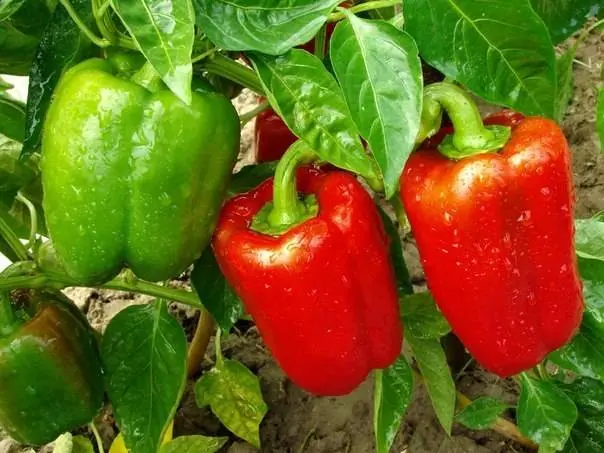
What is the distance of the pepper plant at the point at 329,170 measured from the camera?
0.90 metres

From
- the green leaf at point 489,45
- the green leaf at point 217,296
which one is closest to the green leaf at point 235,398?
the green leaf at point 217,296

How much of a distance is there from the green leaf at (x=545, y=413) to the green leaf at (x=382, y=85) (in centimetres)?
60

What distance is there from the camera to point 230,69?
3.50 feet

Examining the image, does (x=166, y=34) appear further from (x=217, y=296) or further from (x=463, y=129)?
(x=217, y=296)

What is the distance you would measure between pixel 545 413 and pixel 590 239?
10.2 inches

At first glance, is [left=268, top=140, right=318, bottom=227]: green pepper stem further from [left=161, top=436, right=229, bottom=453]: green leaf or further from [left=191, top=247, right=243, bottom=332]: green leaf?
[left=161, top=436, right=229, bottom=453]: green leaf

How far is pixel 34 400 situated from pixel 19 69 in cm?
52

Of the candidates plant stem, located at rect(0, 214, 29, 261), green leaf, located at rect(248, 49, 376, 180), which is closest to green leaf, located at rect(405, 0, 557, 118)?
green leaf, located at rect(248, 49, 376, 180)

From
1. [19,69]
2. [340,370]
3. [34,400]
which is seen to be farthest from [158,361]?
[19,69]

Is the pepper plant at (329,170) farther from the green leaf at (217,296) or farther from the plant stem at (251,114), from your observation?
the plant stem at (251,114)

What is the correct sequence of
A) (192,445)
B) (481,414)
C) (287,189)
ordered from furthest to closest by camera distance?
(192,445), (481,414), (287,189)

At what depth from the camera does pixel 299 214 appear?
105cm

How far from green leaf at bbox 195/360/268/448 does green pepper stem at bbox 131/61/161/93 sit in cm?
70

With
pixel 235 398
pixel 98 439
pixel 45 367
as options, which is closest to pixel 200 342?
pixel 235 398
